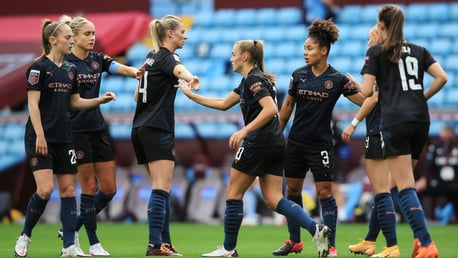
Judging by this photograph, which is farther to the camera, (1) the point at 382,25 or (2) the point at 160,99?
(2) the point at 160,99

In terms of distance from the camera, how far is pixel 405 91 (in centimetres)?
864

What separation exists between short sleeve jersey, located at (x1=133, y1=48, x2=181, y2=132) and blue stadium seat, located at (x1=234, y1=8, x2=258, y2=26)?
41.1 ft

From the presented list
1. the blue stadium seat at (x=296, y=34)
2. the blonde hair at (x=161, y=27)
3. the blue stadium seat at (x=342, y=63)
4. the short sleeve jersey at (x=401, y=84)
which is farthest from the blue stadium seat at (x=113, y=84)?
the short sleeve jersey at (x=401, y=84)

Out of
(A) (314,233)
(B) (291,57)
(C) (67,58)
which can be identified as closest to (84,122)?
(C) (67,58)

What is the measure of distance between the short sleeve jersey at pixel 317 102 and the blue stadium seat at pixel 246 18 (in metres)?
12.2

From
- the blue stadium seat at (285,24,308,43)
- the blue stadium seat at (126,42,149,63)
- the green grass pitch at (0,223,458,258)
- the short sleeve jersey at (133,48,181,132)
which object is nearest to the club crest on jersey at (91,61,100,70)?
the short sleeve jersey at (133,48,181,132)

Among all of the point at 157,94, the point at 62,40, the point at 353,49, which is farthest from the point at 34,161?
the point at 353,49

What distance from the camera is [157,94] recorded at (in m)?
9.70

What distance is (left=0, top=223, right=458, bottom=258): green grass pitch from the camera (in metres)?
10.6

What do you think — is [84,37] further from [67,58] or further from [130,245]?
[130,245]

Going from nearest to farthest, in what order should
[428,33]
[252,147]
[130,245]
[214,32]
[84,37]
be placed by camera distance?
1. [252,147]
2. [84,37]
3. [130,245]
4. [428,33]
5. [214,32]

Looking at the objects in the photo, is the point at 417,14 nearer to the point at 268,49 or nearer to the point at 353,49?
the point at 353,49

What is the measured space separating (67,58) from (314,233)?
3310mm

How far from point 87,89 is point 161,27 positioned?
3.91 ft
